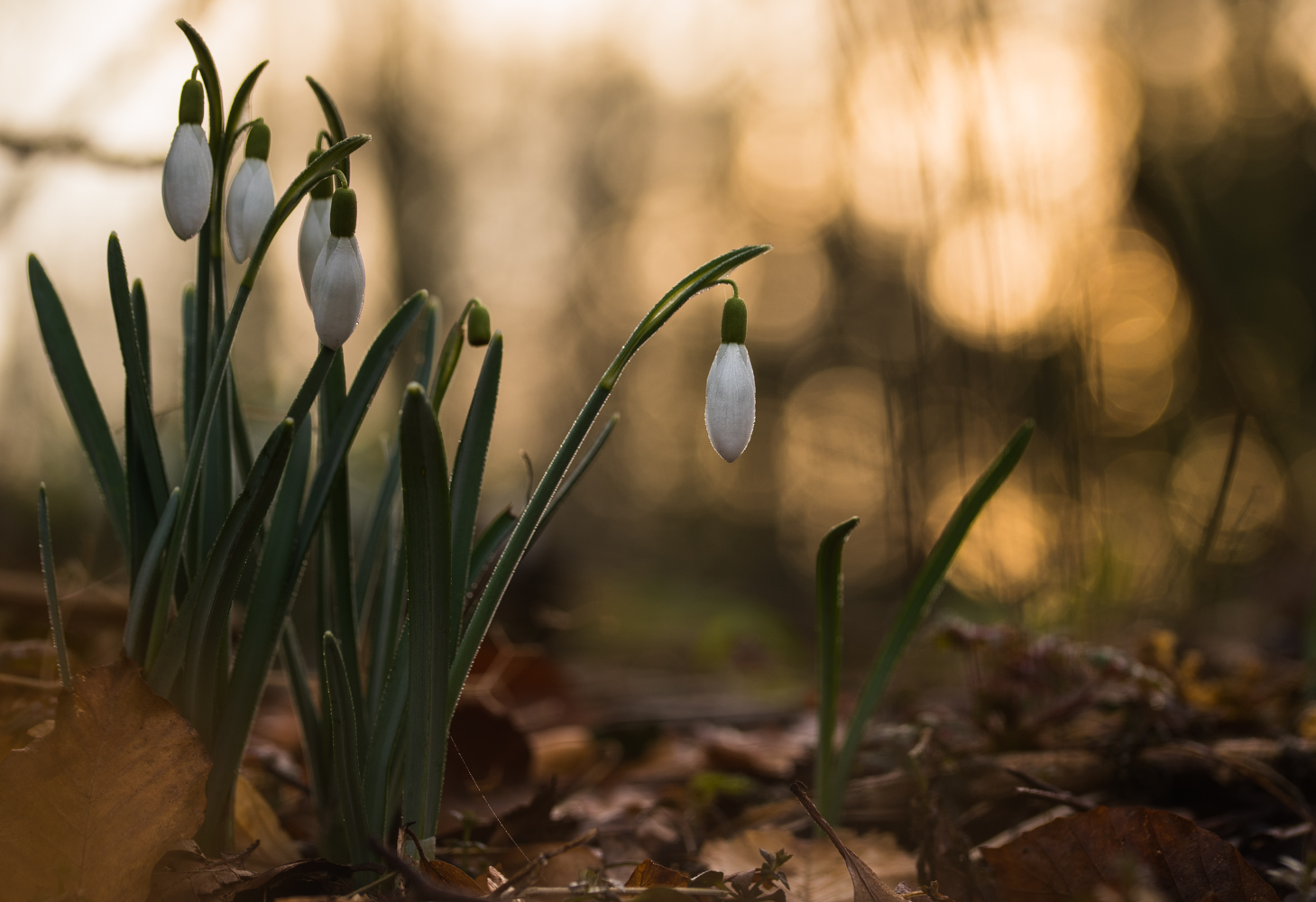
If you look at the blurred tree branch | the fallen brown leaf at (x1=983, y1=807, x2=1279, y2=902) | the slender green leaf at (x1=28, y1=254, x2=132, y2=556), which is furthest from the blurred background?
the fallen brown leaf at (x1=983, y1=807, x2=1279, y2=902)

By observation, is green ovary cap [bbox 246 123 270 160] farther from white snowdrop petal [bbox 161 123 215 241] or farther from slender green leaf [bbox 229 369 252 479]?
slender green leaf [bbox 229 369 252 479]

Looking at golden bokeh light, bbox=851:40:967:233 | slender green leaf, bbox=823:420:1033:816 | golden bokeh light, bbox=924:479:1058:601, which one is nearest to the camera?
slender green leaf, bbox=823:420:1033:816

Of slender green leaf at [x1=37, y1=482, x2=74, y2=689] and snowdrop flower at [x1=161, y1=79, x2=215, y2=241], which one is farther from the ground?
snowdrop flower at [x1=161, y1=79, x2=215, y2=241]

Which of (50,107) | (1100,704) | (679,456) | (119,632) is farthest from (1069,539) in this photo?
(679,456)

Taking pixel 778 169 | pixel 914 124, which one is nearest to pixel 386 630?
pixel 914 124

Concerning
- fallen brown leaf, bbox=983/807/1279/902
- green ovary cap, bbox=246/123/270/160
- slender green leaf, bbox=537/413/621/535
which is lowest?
fallen brown leaf, bbox=983/807/1279/902

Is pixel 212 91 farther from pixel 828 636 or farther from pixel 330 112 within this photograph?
pixel 828 636

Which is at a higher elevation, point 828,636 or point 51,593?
point 51,593
